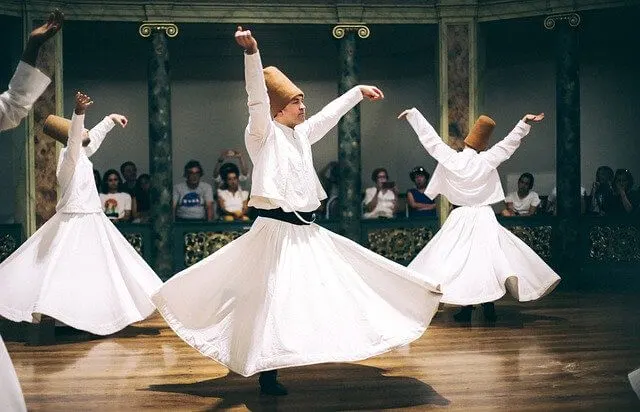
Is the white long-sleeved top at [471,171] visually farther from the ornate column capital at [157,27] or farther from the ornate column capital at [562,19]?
the ornate column capital at [157,27]

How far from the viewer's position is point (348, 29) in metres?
11.0

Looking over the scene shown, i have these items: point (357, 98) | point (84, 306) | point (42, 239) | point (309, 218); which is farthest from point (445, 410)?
point (42, 239)

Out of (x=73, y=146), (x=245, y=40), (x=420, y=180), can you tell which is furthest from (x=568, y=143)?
(x=245, y=40)

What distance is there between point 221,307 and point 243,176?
6939mm

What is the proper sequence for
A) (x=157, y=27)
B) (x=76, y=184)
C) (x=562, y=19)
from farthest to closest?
(x=157, y=27), (x=562, y=19), (x=76, y=184)

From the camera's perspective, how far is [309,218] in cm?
530

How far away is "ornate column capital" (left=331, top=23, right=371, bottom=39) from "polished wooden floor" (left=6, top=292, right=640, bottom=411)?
431cm

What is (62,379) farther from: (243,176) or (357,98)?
(243,176)

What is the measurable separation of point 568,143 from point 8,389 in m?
8.15

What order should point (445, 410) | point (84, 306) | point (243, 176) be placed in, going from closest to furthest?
point (445, 410), point (84, 306), point (243, 176)

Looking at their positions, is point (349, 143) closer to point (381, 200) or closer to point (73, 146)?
point (381, 200)

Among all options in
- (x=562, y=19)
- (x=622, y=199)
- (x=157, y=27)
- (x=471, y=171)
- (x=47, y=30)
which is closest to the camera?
(x=47, y=30)

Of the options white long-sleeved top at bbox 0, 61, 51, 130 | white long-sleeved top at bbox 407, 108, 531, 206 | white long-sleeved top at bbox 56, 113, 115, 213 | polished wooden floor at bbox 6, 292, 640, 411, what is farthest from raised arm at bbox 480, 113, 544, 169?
white long-sleeved top at bbox 0, 61, 51, 130

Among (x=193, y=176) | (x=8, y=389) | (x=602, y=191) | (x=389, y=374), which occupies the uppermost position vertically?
(x=193, y=176)
